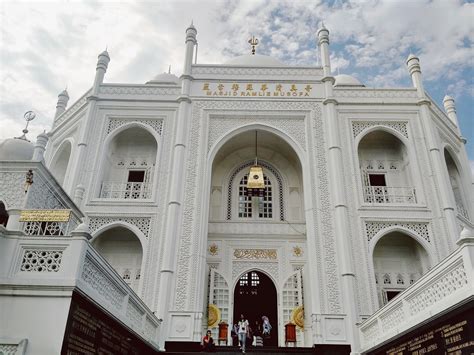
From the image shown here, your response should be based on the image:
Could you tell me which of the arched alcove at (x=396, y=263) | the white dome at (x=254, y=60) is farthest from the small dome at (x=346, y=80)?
the arched alcove at (x=396, y=263)

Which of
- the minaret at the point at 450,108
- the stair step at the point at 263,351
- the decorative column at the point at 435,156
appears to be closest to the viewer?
the stair step at the point at 263,351

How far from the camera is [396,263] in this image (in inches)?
511

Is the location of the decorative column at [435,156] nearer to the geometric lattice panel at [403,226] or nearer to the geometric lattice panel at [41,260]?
the geometric lattice panel at [403,226]

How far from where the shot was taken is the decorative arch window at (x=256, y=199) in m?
14.5

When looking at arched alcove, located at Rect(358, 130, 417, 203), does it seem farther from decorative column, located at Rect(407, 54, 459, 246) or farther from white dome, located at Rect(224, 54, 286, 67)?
white dome, located at Rect(224, 54, 286, 67)

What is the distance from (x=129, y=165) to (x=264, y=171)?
465 centimetres

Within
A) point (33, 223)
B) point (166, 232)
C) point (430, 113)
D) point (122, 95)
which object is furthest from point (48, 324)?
point (430, 113)

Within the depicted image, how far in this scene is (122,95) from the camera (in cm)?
1453

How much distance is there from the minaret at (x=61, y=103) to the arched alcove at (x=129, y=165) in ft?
10.7

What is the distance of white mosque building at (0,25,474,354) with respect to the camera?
11664 mm

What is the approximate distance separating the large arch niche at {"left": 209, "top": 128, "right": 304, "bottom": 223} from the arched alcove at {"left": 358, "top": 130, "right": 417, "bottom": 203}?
220cm

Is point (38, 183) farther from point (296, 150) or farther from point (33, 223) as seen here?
point (296, 150)

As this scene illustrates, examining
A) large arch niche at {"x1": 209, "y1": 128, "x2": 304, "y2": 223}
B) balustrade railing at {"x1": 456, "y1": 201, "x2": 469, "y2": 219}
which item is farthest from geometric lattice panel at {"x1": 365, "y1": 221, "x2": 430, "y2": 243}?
balustrade railing at {"x1": 456, "y1": 201, "x2": 469, "y2": 219}

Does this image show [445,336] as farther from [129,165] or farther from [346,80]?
[346,80]
